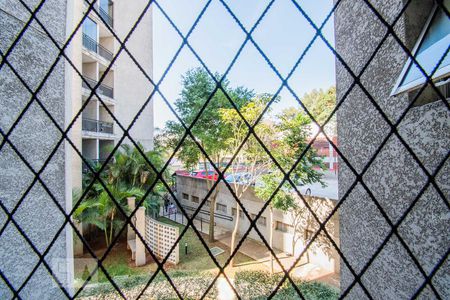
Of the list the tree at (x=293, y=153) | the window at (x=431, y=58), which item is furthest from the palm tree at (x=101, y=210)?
the window at (x=431, y=58)

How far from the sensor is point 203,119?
7.55 metres

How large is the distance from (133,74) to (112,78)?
1.10 metres

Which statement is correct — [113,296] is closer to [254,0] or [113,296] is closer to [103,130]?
[254,0]

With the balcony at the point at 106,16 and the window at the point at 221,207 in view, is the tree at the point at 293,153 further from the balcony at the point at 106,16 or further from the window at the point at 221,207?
the balcony at the point at 106,16

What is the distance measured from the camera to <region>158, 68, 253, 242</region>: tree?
7.34 metres

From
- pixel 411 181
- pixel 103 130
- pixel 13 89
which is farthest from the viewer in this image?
pixel 103 130

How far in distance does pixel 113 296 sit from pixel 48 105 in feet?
9.72

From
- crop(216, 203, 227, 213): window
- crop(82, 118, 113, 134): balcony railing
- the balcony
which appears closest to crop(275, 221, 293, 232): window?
crop(216, 203, 227, 213): window

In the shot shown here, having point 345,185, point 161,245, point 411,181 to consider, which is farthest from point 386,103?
point 161,245

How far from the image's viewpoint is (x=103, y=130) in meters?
9.12

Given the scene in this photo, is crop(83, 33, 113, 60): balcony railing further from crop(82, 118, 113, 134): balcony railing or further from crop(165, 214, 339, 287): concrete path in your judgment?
crop(165, 214, 339, 287): concrete path

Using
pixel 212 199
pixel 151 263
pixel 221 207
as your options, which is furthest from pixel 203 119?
pixel 151 263

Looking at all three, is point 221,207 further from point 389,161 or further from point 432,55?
point 432,55

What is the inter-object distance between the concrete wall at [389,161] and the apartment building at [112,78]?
7.12m
